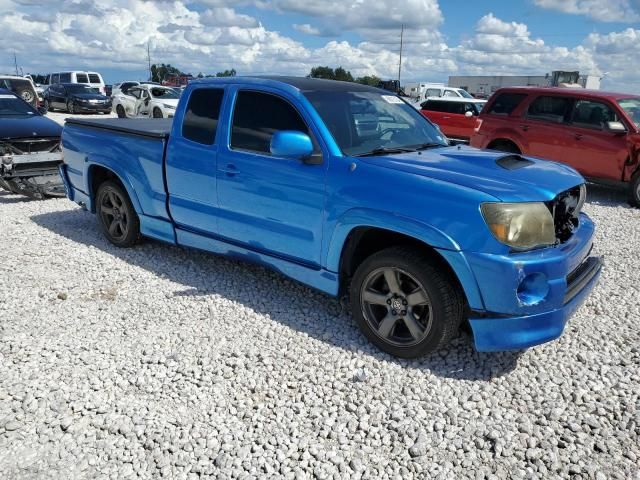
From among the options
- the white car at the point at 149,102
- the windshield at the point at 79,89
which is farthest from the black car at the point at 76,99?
the white car at the point at 149,102

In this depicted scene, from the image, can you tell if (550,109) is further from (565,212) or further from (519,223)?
(519,223)

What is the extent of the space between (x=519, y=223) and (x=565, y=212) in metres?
0.66

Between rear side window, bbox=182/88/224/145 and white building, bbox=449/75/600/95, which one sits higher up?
white building, bbox=449/75/600/95

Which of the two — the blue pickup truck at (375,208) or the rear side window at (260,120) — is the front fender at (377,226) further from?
the rear side window at (260,120)

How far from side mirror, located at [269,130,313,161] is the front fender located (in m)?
0.53

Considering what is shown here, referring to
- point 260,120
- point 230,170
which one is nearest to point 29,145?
point 230,170

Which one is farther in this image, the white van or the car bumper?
the white van

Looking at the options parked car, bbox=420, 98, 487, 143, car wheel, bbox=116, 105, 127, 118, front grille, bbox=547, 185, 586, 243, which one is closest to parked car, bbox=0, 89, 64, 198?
front grille, bbox=547, 185, 586, 243

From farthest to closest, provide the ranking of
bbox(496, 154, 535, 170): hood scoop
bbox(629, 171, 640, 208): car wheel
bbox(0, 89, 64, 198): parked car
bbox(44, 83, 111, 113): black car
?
bbox(44, 83, 111, 113): black car
bbox(629, 171, 640, 208): car wheel
bbox(0, 89, 64, 198): parked car
bbox(496, 154, 535, 170): hood scoop

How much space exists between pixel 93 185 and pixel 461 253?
4528mm

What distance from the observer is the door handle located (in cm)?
421

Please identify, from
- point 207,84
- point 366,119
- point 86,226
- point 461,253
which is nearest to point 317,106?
point 366,119

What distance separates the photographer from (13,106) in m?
9.13

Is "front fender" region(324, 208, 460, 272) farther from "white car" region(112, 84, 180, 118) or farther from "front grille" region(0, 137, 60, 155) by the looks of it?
"white car" region(112, 84, 180, 118)
